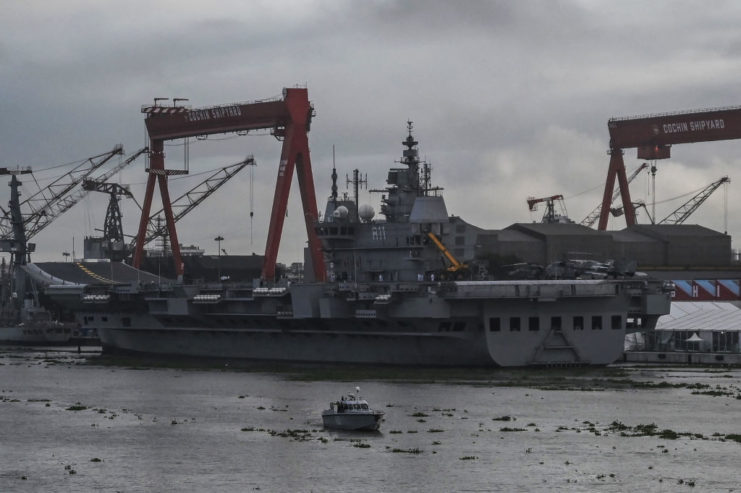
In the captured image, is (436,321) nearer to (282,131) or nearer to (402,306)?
(402,306)

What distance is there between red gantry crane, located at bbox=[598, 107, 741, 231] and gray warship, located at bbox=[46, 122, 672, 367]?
149 feet

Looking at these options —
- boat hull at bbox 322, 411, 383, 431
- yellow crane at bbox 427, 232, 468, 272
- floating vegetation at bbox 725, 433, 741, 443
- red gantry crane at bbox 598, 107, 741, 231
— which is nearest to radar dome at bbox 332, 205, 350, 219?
yellow crane at bbox 427, 232, 468, 272

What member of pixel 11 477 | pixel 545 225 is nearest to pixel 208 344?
pixel 11 477

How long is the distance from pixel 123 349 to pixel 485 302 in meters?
30.8

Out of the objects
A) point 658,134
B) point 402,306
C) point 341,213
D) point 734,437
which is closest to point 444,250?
point 402,306

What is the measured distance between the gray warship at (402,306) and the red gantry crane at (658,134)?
4543cm

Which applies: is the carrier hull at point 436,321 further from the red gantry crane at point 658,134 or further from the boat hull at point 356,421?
the red gantry crane at point 658,134

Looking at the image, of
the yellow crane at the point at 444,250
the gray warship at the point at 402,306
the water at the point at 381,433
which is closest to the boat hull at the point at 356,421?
the water at the point at 381,433

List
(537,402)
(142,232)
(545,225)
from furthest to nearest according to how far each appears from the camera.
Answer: (545,225), (142,232), (537,402)

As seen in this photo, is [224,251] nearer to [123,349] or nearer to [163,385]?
[123,349]

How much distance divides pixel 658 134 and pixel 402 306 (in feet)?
198

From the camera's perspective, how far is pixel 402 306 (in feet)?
223

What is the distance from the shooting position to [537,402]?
5384 centimetres

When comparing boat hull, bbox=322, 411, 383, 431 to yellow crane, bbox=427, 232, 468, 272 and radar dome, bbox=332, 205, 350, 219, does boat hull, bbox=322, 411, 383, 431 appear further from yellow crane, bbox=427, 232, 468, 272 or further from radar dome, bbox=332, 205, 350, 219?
radar dome, bbox=332, 205, 350, 219
